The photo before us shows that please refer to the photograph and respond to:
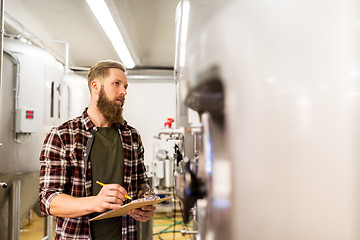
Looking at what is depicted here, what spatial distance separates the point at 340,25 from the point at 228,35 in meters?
0.23

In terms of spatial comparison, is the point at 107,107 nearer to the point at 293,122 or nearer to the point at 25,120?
the point at 293,122

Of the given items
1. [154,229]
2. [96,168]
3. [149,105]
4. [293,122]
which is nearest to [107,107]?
[96,168]

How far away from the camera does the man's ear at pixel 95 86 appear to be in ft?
5.53

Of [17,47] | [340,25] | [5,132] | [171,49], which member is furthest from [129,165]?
[171,49]

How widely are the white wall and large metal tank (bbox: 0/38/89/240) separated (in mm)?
3070

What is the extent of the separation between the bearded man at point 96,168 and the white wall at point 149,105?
15.1ft

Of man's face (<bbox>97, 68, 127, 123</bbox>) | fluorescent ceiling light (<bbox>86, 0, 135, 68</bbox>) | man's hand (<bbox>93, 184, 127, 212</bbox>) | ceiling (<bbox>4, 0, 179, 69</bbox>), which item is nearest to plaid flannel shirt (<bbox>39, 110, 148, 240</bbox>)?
man's face (<bbox>97, 68, 127, 123</bbox>)

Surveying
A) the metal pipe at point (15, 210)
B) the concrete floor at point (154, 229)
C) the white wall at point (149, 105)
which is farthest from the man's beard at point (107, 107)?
the white wall at point (149, 105)

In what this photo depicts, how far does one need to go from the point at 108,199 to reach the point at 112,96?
638 millimetres

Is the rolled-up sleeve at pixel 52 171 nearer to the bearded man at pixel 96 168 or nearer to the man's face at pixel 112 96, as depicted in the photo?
the bearded man at pixel 96 168

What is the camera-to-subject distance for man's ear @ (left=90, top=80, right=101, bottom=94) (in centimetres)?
169

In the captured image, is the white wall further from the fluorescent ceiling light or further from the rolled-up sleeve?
the rolled-up sleeve

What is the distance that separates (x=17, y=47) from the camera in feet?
9.61

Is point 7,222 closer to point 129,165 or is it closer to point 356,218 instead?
point 129,165
